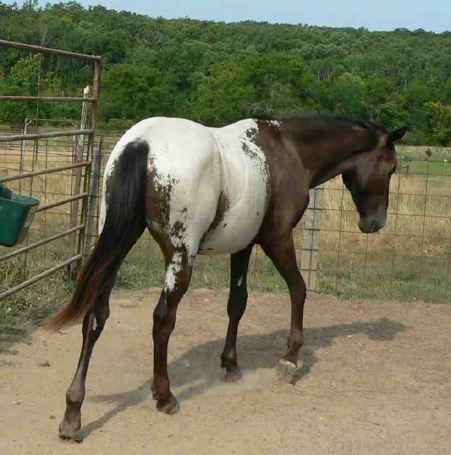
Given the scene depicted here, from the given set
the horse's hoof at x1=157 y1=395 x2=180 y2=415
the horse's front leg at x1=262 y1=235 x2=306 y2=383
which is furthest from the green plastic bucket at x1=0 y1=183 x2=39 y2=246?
the horse's front leg at x1=262 y1=235 x2=306 y2=383

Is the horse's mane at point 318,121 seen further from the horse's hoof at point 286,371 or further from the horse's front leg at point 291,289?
the horse's hoof at point 286,371

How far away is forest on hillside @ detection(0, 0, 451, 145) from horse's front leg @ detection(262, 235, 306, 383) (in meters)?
12.7

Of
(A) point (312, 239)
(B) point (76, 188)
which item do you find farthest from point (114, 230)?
(A) point (312, 239)

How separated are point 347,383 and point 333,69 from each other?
170ft

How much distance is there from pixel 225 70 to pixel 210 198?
42703 millimetres

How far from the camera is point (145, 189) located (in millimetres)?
4090

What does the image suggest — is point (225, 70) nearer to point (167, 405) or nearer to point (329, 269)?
point (329, 269)

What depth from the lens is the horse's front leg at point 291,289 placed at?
4975mm

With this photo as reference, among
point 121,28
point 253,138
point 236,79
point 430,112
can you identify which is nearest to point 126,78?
point 236,79

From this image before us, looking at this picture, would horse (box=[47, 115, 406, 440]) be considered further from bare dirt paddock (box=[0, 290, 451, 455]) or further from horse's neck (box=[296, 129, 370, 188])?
bare dirt paddock (box=[0, 290, 451, 455])

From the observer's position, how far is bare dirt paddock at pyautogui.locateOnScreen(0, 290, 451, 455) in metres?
4.04

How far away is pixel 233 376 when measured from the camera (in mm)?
5199

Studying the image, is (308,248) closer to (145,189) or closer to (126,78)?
(145,189)

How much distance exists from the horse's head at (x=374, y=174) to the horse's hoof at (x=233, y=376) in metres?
1.53
